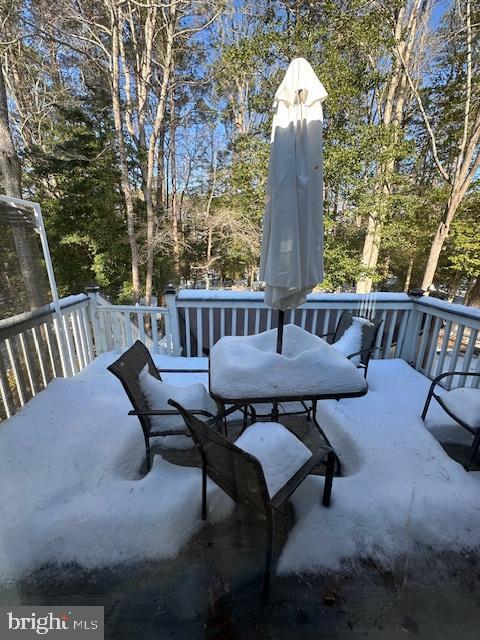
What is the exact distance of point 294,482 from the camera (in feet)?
4.20

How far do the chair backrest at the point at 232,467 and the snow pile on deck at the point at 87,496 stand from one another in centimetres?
36

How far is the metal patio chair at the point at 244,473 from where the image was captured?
45.6 inches

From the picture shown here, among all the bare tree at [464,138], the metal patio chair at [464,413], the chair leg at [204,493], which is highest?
the bare tree at [464,138]

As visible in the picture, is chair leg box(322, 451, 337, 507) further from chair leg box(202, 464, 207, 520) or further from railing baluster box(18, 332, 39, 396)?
railing baluster box(18, 332, 39, 396)

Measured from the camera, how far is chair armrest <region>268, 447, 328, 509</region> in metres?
1.17

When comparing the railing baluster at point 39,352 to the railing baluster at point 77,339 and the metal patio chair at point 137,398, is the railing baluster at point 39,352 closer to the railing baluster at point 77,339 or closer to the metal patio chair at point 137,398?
the railing baluster at point 77,339

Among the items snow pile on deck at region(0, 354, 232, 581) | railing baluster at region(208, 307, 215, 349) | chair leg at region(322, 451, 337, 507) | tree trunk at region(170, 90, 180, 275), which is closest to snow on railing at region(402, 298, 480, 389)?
chair leg at region(322, 451, 337, 507)

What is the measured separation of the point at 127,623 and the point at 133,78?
14611mm

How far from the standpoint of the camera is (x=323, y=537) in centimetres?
148

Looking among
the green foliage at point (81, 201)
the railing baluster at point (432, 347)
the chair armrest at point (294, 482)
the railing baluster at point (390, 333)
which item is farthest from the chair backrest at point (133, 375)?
the green foliage at point (81, 201)

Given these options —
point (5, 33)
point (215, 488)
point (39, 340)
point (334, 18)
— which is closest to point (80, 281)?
point (5, 33)

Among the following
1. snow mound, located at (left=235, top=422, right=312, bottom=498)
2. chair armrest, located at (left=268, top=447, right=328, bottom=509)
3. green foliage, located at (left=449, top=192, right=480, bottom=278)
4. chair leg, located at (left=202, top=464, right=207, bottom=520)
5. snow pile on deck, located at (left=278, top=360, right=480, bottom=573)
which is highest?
green foliage, located at (left=449, top=192, right=480, bottom=278)

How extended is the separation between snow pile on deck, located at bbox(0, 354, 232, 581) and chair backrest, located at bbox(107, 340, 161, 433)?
1.20 ft

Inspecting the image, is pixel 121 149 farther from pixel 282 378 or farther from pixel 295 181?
pixel 282 378
